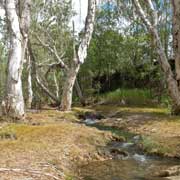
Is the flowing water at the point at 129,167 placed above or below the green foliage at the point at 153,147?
below

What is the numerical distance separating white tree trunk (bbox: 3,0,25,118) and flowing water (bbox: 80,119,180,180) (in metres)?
4.97

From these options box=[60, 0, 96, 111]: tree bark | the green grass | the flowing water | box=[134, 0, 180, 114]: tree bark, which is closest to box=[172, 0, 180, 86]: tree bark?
the flowing water

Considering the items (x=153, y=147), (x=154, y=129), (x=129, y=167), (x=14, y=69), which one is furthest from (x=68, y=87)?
(x=129, y=167)

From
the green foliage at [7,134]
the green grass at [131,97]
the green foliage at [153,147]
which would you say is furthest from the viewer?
the green grass at [131,97]

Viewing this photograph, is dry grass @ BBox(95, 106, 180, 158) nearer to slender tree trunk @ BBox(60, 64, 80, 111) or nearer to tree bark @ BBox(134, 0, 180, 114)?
tree bark @ BBox(134, 0, 180, 114)

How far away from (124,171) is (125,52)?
3111 cm

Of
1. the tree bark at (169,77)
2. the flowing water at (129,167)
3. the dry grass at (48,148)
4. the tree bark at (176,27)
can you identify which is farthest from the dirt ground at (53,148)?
the tree bark at (176,27)

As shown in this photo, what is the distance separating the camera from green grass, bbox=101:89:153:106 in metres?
33.4

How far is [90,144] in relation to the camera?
40.9 feet

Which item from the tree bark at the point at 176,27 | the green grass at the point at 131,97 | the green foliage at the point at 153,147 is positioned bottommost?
the green foliage at the point at 153,147

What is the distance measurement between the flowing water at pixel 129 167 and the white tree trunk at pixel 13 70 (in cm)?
497

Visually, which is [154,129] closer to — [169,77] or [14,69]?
[169,77]

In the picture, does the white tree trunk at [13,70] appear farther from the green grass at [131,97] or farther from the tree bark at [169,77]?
the green grass at [131,97]

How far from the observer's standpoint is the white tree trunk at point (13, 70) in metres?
15.6
